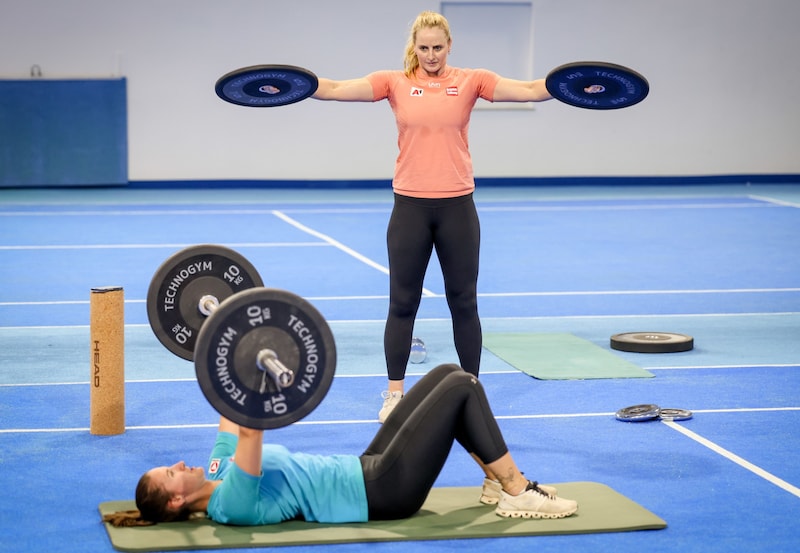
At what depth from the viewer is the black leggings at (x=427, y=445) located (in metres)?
3.80

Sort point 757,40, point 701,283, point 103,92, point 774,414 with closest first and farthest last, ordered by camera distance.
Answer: point 774,414 → point 701,283 → point 103,92 → point 757,40

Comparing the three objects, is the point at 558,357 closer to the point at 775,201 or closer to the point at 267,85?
the point at 267,85

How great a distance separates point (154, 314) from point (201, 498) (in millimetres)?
955

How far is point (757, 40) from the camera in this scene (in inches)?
685

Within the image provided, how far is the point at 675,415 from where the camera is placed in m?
5.39

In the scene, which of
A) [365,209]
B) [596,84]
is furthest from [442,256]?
[365,209]

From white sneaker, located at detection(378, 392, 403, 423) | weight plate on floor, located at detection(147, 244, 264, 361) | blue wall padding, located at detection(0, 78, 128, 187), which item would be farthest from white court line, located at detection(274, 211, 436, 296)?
weight plate on floor, located at detection(147, 244, 264, 361)

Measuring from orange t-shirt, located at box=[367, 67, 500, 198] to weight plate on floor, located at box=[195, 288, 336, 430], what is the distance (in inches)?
61.4

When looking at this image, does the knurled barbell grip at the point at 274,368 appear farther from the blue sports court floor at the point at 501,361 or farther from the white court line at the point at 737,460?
the white court line at the point at 737,460

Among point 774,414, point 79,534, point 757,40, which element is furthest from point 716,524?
point 757,40

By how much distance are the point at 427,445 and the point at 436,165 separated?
5.38 ft

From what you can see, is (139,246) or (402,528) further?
(139,246)

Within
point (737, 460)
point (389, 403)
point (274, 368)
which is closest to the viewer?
point (274, 368)

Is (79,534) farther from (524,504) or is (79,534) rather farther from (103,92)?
(103,92)
